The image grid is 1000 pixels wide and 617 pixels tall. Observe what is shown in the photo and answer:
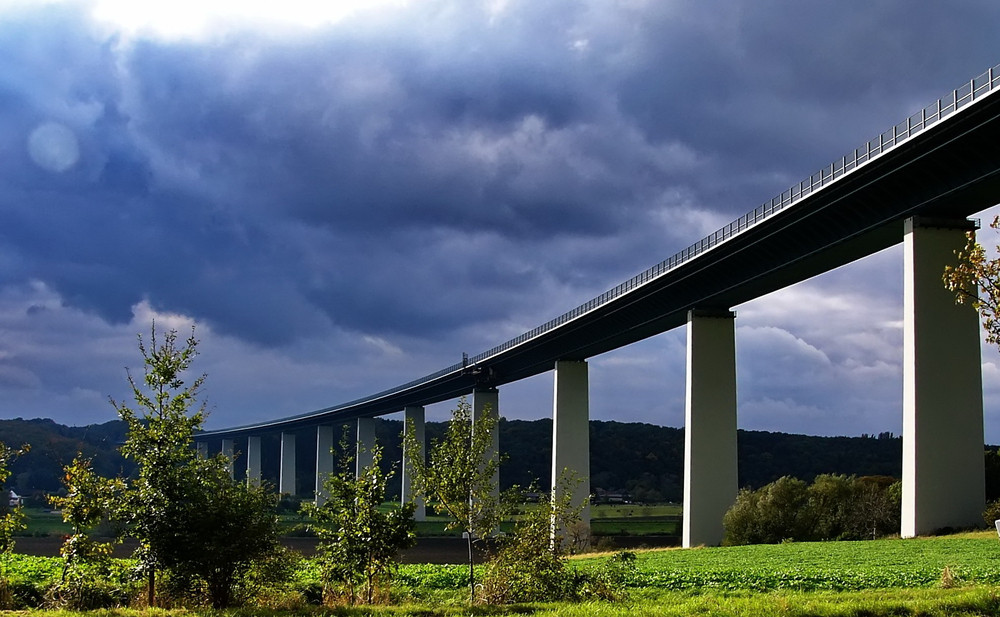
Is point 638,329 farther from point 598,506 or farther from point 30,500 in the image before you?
point 30,500

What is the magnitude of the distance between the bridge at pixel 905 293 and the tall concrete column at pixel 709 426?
7 centimetres

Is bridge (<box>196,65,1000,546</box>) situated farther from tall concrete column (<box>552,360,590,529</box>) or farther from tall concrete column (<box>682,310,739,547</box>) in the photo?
tall concrete column (<box>552,360,590,529</box>)

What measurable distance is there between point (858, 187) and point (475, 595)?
2991cm

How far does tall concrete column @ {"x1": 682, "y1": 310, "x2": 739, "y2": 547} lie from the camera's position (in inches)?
2301

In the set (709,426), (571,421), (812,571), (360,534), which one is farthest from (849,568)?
(571,421)

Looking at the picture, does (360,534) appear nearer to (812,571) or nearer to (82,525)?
(82,525)

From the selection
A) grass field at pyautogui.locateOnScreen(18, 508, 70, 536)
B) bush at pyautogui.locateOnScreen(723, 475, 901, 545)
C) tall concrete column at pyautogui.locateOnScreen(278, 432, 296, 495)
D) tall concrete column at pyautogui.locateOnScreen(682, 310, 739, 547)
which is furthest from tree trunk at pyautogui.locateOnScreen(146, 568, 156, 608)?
tall concrete column at pyautogui.locateOnScreen(278, 432, 296, 495)

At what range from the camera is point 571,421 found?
80.1 meters


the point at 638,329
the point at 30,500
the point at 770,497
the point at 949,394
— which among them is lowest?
the point at 30,500

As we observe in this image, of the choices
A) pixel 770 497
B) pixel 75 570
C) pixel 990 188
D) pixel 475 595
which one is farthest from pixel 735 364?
pixel 75 570

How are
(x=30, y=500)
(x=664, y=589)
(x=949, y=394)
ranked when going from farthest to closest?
(x=30, y=500) < (x=949, y=394) < (x=664, y=589)

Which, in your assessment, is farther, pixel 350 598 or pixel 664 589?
pixel 664 589

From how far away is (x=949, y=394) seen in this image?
40.7 metres

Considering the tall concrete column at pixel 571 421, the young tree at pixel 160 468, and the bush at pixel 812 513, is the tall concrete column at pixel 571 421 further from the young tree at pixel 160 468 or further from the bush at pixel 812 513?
the young tree at pixel 160 468
